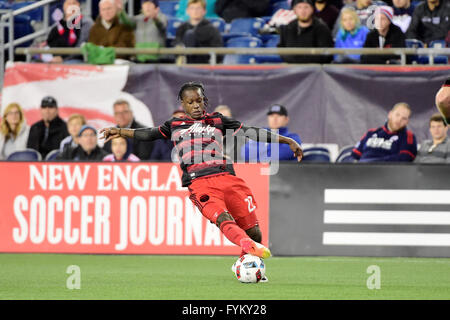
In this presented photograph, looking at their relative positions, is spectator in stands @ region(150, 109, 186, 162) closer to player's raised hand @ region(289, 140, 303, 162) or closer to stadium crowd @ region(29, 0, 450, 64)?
stadium crowd @ region(29, 0, 450, 64)

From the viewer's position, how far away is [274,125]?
45.9 feet

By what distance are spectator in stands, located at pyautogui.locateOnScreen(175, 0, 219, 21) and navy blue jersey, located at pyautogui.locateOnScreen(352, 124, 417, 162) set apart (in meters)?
5.43

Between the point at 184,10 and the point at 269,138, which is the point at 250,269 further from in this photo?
the point at 184,10

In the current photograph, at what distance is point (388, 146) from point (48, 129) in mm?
5680

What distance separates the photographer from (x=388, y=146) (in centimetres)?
1378

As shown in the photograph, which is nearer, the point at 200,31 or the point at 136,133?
the point at 136,133

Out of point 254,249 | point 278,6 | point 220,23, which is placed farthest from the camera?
point 278,6

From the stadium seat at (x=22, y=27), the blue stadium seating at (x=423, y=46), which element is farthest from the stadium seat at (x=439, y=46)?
the stadium seat at (x=22, y=27)

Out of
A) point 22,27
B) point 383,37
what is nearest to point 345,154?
point 383,37

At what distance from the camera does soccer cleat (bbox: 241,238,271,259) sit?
8.56 m

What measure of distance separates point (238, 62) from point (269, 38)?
117 cm

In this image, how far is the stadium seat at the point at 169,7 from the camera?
19125 millimetres

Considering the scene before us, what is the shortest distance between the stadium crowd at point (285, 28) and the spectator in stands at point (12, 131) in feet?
5.43

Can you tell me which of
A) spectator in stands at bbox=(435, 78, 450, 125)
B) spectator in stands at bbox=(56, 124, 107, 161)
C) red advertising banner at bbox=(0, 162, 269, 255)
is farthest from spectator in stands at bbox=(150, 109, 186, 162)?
spectator in stands at bbox=(435, 78, 450, 125)
